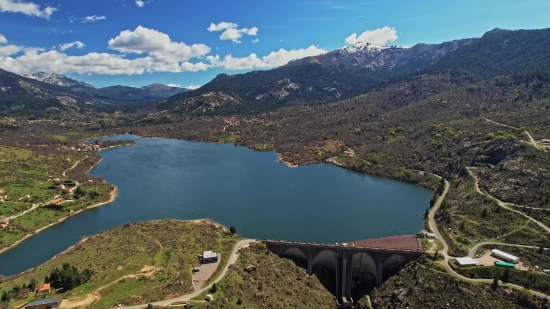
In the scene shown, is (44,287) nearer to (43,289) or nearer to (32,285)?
(43,289)

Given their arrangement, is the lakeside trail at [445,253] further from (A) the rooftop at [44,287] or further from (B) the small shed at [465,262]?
(A) the rooftop at [44,287]

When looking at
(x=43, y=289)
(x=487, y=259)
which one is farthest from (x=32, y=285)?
(x=487, y=259)

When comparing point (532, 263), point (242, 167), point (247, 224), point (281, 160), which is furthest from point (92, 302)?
point (281, 160)

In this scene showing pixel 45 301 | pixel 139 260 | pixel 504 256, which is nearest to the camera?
pixel 45 301

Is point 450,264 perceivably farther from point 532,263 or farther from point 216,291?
point 216,291

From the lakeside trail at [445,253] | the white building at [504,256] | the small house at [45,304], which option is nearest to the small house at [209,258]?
the small house at [45,304]

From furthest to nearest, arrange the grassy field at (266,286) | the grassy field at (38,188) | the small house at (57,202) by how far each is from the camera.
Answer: the small house at (57,202), the grassy field at (38,188), the grassy field at (266,286)
